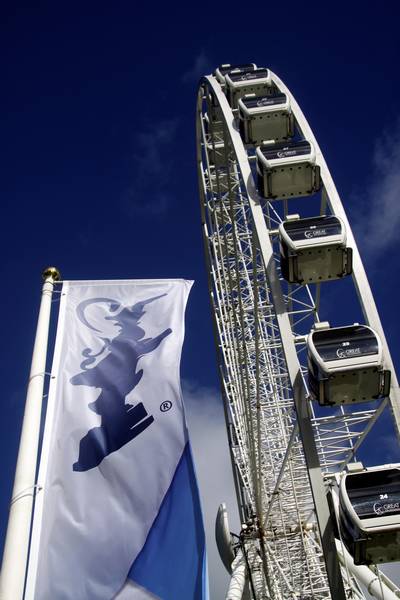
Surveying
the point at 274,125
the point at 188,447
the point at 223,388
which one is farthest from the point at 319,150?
the point at 223,388

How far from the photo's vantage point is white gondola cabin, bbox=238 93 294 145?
14.0 m

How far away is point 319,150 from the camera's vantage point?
12734 millimetres

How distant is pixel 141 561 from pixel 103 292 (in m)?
3.14

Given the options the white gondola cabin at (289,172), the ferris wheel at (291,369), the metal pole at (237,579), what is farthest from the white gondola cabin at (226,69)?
the metal pole at (237,579)

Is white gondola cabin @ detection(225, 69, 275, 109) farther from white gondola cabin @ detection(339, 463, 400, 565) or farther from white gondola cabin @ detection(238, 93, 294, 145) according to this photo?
white gondola cabin @ detection(339, 463, 400, 565)

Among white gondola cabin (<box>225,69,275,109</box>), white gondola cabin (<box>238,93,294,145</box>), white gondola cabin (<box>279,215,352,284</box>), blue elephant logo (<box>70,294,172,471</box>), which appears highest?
white gondola cabin (<box>225,69,275,109</box>)

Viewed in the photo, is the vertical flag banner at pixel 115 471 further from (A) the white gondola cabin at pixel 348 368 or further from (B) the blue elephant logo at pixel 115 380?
(A) the white gondola cabin at pixel 348 368

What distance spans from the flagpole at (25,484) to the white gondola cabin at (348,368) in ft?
13.6

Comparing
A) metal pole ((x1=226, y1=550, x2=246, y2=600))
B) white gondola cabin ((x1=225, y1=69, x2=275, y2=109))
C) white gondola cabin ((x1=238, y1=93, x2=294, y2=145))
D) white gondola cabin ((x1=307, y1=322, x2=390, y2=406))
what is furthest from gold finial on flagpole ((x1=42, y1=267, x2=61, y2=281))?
metal pole ((x1=226, y1=550, x2=246, y2=600))

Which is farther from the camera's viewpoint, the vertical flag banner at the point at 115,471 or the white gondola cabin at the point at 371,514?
the white gondola cabin at the point at 371,514

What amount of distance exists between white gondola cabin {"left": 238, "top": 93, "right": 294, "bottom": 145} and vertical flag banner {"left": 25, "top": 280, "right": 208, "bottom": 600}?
7.62 m

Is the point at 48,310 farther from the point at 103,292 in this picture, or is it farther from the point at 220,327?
the point at 220,327

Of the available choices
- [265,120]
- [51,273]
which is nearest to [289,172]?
[265,120]

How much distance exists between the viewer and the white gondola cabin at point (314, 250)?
11.2 meters
